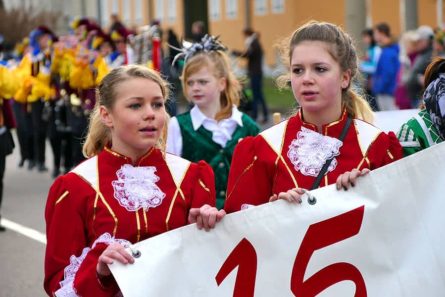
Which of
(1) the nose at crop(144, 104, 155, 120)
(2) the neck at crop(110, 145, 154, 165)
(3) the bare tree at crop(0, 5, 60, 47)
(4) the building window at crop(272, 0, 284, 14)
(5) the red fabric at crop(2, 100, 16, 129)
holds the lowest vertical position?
(4) the building window at crop(272, 0, 284, 14)

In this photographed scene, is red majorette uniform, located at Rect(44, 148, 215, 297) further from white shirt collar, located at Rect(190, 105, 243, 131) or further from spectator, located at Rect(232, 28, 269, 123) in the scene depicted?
spectator, located at Rect(232, 28, 269, 123)

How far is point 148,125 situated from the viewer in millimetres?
4258

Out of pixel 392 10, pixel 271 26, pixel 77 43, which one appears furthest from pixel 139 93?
pixel 271 26

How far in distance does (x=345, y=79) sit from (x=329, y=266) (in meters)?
0.86

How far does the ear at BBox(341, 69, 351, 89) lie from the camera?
4613mm

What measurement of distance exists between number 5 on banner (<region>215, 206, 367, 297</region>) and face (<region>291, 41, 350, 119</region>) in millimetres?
494

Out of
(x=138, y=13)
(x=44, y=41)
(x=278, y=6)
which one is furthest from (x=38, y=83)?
(x=138, y=13)

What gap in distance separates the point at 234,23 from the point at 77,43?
39.7 m

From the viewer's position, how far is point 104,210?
4.22m

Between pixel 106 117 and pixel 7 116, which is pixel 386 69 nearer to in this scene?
pixel 7 116

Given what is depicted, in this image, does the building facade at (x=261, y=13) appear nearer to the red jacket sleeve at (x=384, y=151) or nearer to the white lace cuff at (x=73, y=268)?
the red jacket sleeve at (x=384, y=151)

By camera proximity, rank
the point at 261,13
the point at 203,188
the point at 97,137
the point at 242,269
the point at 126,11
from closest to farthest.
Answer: the point at 242,269, the point at 203,188, the point at 97,137, the point at 261,13, the point at 126,11

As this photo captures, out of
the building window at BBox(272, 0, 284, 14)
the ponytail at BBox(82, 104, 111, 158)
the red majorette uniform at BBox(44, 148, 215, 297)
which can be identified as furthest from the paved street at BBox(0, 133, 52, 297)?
the building window at BBox(272, 0, 284, 14)

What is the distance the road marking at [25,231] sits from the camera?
10434 mm
